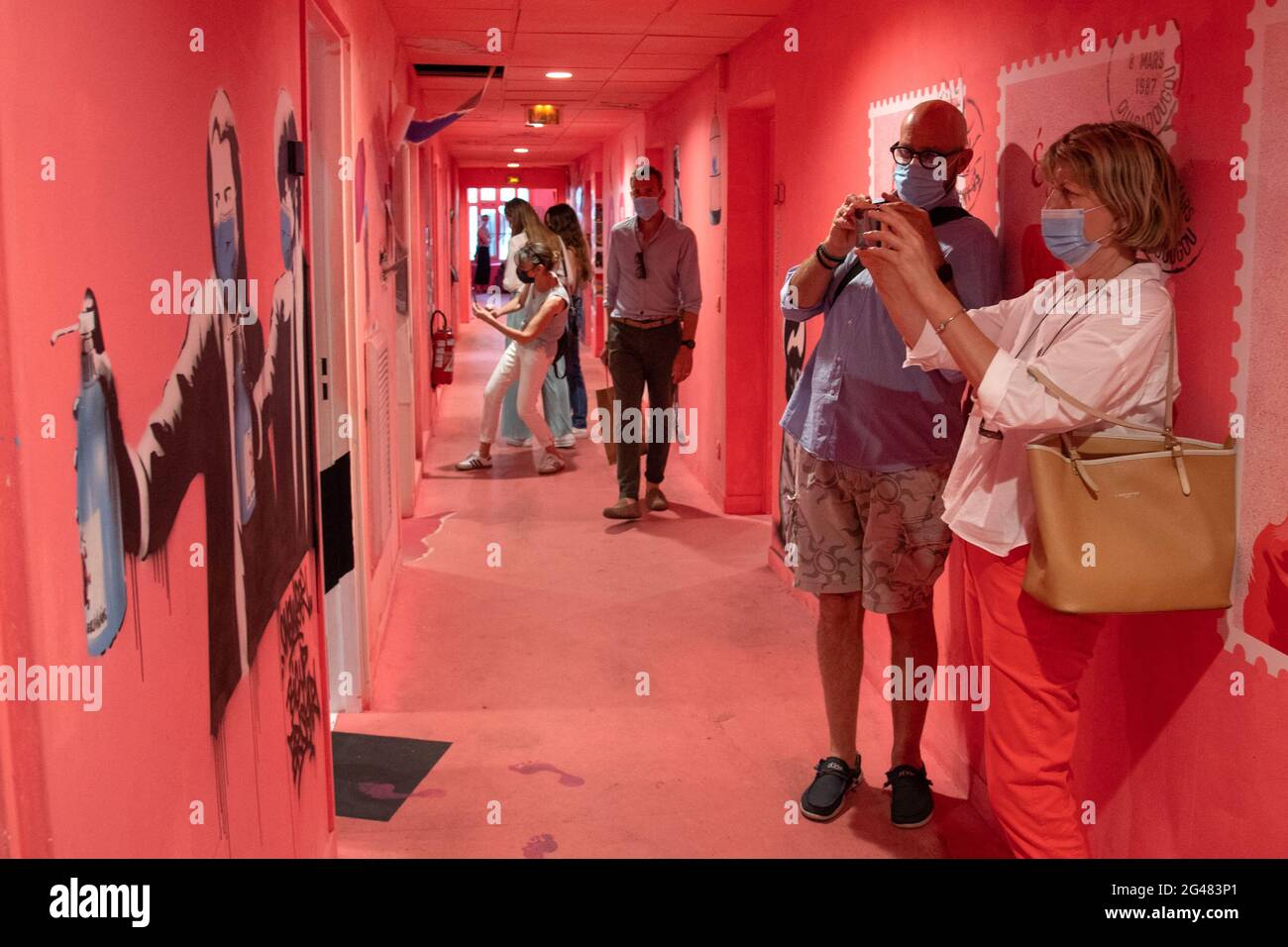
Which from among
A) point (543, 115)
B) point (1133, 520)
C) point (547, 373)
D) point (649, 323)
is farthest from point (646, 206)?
point (1133, 520)

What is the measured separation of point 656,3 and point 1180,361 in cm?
343

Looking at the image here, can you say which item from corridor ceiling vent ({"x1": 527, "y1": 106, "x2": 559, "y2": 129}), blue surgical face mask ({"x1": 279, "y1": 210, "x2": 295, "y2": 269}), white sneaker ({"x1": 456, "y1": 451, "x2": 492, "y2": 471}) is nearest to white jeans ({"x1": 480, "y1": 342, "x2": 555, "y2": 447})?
white sneaker ({"x1": 456, "y1": 451, "x2": 492, "y2": 471})

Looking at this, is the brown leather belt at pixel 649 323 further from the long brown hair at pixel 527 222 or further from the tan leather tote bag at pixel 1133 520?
the tan leather tote bag at pixel 1133 520

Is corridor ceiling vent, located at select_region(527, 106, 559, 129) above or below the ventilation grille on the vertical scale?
above

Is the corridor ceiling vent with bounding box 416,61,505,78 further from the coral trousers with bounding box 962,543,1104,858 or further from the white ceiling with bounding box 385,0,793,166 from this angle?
the coral trousers with bounding box 962,543,1104,858

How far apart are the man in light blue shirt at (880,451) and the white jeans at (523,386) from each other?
4303 millimetres

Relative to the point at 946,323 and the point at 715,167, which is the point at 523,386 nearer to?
the point at 715,167

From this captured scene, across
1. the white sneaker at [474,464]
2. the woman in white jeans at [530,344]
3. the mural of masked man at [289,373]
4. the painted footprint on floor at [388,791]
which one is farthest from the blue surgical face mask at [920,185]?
the white sneaker at [474,464]

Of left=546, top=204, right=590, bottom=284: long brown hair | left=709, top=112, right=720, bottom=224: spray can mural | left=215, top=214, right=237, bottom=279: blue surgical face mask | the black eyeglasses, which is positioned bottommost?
left=215, top=214, right=237, bottom=279: blue surgical face mask

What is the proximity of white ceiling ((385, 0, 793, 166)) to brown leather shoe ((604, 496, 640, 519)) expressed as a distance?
7.37ft

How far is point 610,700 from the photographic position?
3832 mm

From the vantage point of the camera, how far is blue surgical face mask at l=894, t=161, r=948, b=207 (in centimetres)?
273

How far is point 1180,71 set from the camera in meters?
2.13

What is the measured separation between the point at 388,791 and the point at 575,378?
5.68 meters
